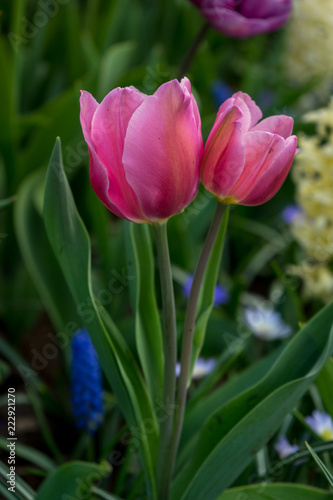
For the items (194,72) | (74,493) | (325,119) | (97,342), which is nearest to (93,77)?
(325,119)

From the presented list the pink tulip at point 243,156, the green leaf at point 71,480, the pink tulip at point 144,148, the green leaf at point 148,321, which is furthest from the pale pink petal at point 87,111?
the green leaf at point 71,480

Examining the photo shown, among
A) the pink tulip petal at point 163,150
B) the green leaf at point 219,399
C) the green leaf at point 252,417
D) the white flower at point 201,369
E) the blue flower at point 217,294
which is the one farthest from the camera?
the blue flower at point 217,294

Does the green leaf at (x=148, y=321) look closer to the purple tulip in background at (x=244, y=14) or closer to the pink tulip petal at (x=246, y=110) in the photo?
the pink tulip petal at (x=246, y=110)

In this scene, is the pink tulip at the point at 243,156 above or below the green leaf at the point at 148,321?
above

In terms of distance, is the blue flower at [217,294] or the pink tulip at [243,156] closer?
the pink tulip at [243,156]

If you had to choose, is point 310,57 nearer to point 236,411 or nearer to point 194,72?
point 194,72

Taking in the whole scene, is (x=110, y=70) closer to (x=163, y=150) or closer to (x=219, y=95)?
(x=219, y=95)

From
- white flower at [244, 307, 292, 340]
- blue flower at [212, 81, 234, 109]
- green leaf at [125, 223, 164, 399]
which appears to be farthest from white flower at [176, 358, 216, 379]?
blue flower at [212, 81, 234, 109]

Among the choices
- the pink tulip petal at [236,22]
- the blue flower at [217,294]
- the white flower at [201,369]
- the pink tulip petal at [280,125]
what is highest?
the pink tulip petal at [280,125]
